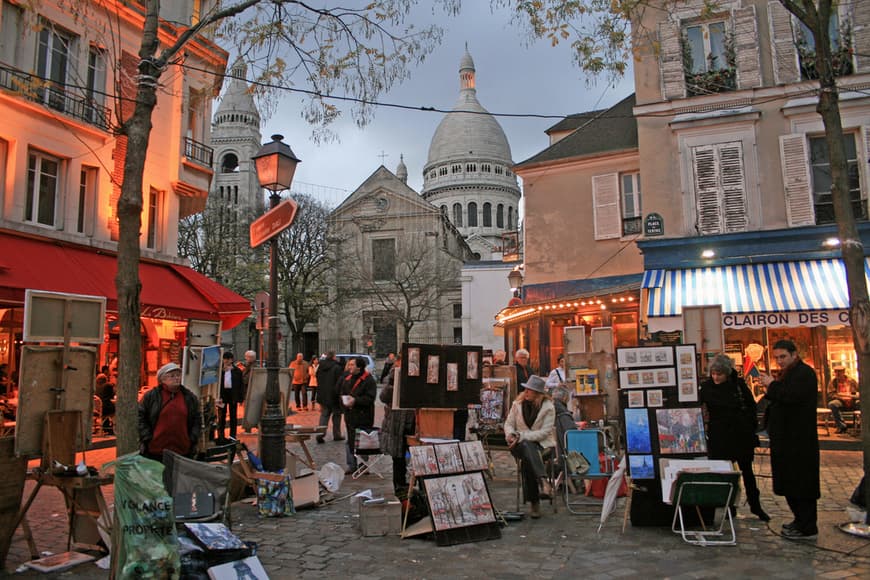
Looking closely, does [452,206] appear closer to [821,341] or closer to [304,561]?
[821,341]

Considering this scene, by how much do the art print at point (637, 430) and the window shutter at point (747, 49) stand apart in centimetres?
1005

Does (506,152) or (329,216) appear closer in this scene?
(329,216)

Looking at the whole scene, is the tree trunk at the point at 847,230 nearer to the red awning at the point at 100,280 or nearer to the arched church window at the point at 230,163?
the red awning at the point at 100,280

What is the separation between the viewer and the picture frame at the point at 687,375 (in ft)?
21.5

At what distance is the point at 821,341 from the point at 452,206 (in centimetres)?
6362

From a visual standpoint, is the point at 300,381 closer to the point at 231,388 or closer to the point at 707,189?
the point at 231,388

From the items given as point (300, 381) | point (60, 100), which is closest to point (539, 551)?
point (60, 100)

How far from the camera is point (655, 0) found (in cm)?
1412

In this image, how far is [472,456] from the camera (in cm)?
639

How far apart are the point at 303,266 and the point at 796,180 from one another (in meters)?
29.9

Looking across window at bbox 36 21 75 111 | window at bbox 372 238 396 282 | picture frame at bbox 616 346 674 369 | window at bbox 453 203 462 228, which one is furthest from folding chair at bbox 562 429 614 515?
window at bbox 453 203 462 228

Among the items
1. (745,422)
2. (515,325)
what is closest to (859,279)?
(745,422)

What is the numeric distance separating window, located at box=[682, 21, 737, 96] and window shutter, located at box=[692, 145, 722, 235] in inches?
53.1

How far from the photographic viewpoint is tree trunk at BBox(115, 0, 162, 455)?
5.12 metres
